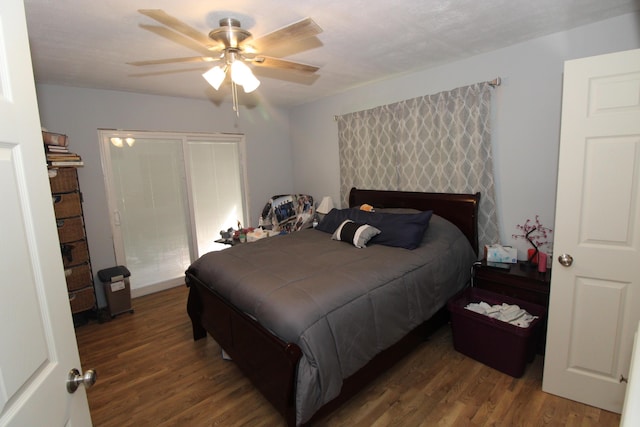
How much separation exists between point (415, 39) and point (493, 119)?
107 centimetres

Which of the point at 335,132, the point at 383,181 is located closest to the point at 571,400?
the point at 383,181

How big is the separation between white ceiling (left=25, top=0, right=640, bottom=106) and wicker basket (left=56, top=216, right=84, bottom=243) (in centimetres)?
135

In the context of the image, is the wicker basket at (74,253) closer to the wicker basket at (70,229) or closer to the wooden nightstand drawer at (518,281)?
the wicker basket at (70,229)

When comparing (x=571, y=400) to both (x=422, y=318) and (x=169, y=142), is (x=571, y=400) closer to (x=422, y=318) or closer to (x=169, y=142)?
(x=422, y=318)

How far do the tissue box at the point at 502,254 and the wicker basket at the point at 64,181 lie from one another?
3950 millimetres

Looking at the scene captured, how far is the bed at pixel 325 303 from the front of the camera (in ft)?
5.57

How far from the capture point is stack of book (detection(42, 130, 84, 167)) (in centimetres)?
288

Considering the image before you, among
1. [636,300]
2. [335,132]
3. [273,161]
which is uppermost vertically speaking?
[335,132]

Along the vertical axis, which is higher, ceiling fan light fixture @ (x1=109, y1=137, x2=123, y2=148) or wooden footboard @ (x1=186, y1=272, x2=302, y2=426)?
ceiling fan light fixture @ (x1=109, y1=137, x2=123, y2=148)

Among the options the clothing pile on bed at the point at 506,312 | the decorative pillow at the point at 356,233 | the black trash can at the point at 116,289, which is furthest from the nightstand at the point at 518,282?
the black trash can at the point at 116,289

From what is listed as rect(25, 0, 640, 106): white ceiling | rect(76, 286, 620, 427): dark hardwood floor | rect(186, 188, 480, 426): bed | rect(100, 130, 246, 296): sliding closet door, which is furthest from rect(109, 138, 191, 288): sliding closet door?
rect(186, 188, 480, 426): bed

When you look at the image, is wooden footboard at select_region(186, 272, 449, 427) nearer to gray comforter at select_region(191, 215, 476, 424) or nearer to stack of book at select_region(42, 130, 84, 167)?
gray comforter at select_region(191, 215, 476, 424)

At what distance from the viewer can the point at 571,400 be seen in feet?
6.45

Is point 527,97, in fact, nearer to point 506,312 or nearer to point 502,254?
point 502,254
